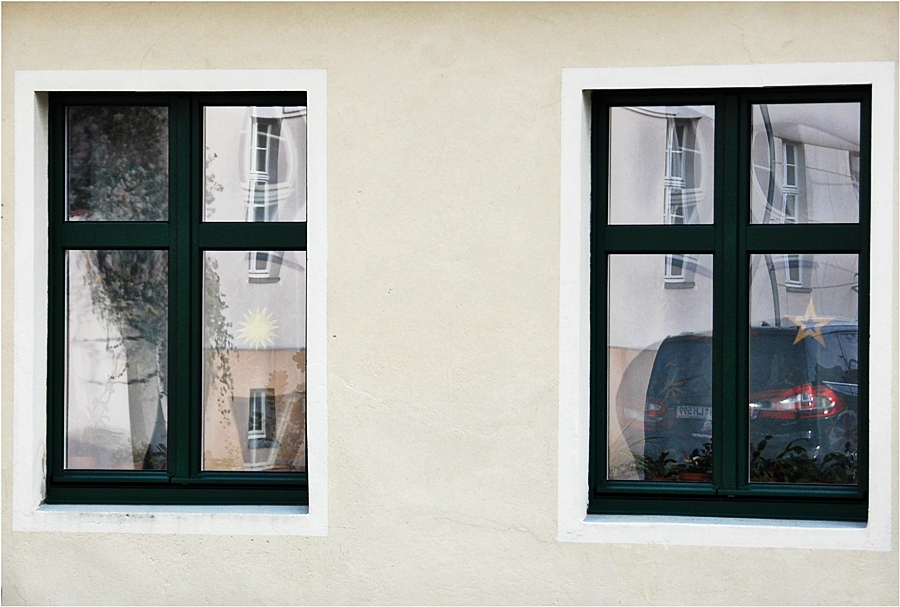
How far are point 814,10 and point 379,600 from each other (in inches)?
117

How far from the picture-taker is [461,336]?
392 centimetres

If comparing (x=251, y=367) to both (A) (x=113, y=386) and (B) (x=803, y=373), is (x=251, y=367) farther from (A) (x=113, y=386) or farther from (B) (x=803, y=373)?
(B) (x=803, y=373)

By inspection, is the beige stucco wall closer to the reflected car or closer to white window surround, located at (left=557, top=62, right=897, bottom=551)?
white window surround, located at (left=557, top=62, right=897, bottom=551)

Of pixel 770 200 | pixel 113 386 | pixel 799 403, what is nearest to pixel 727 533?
pixel 799 403

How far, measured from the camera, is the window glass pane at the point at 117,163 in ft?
13.7

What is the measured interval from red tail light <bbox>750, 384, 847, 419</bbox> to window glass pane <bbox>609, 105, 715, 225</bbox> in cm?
79

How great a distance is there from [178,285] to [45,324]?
60 cm

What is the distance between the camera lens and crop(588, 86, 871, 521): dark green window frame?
389 cm

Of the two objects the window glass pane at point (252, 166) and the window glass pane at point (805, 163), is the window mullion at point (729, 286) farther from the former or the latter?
the window glass pane at point (252, 166)

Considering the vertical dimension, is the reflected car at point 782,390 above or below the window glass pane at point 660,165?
below

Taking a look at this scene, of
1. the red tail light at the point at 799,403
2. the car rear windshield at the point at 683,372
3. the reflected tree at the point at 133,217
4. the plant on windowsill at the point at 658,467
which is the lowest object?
the plant on windowsill at the point at 658,467

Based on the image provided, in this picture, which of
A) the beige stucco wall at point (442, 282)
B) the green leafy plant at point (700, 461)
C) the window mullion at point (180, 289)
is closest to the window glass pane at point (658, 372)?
the green leafy plant at point (700, 461)

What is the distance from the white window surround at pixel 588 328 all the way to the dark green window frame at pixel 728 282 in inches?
2.6

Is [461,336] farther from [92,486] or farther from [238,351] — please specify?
[92,486]
